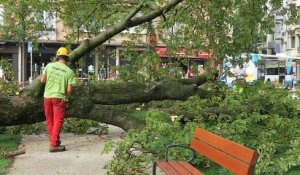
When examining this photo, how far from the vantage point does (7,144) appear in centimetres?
924

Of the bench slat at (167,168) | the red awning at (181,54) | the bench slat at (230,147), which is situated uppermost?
the red awning at (181,54)

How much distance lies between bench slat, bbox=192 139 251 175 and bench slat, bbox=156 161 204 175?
214mm

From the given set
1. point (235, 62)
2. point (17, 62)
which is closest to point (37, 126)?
point (235, 62)

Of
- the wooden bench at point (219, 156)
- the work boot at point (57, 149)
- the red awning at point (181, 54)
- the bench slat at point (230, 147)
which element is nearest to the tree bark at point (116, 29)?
the red awning at point (181, 54)

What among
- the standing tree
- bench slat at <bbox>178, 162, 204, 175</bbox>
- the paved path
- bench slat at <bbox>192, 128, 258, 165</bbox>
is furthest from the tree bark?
bench slat at <bbox>178, 162, 204, 175</bbox>

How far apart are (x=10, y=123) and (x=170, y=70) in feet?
16.4

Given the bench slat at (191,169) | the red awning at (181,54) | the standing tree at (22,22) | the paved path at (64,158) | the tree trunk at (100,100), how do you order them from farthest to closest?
the standing tree at (22,22) → the red awning at (181,54) → the tree trunk at (100,100) → the paved path at (64,158) → the bench slat at (191,169)

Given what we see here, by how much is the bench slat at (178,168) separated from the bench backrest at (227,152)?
22 cm

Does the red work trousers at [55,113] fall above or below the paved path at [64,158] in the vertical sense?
above

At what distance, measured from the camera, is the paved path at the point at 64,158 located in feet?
22.3

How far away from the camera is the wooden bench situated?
4.20m

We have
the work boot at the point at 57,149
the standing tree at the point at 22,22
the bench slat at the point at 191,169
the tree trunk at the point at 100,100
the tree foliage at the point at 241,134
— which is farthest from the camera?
the standing tree at the point at 22,22

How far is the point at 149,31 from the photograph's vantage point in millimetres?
13039

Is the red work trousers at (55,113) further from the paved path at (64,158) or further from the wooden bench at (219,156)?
the wooden bench at (219,156)
